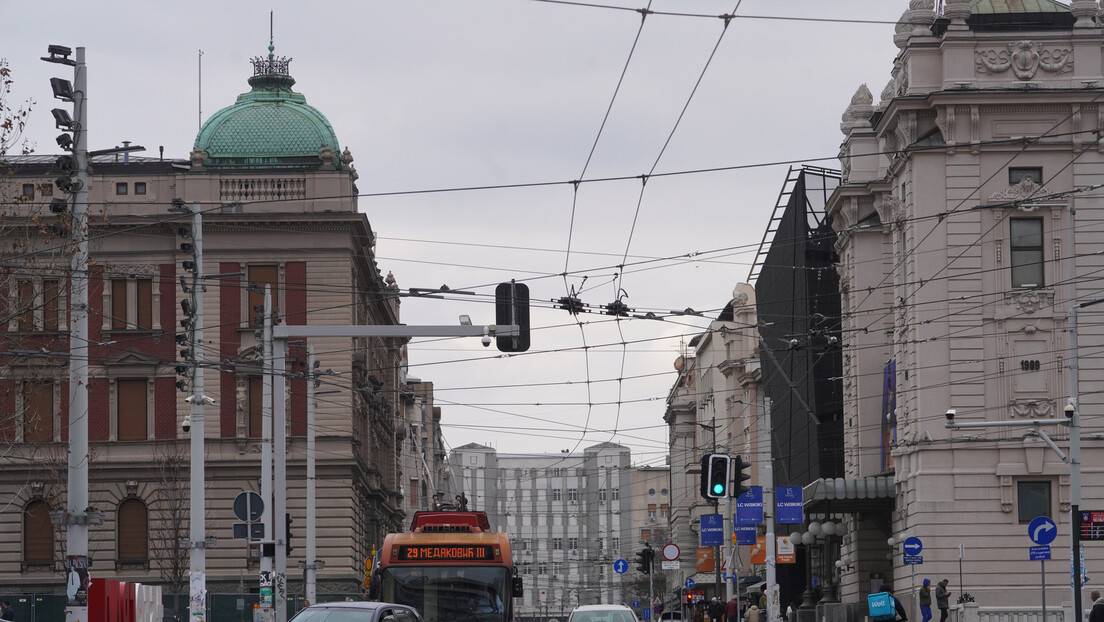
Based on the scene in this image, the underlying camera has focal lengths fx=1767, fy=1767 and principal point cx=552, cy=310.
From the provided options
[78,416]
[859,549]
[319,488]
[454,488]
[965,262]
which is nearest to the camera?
[78,416]

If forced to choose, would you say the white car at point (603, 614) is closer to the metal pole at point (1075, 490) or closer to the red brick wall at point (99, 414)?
the metal pole at point (1075, 490)

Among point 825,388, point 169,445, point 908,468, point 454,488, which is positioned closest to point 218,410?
point 169,445

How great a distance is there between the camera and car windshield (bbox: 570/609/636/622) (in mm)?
30953

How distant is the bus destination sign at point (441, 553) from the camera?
105ft

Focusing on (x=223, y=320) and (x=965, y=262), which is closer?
(x=965, y=262)

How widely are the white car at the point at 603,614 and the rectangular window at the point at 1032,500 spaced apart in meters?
18.4

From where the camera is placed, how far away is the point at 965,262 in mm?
46031

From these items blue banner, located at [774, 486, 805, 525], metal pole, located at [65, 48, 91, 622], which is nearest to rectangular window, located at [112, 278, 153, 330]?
blue banner, located at [774, 486, 805, 525]

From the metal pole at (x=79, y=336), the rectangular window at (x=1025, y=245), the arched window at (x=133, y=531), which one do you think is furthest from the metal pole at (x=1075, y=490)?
the arched window at (x=133, y=531)

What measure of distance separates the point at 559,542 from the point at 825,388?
12390cm

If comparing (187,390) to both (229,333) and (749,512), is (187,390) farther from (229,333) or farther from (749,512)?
(749,512)

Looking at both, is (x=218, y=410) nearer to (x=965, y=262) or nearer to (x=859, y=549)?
(x=859, y=549)

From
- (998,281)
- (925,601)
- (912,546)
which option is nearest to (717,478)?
(912,546)

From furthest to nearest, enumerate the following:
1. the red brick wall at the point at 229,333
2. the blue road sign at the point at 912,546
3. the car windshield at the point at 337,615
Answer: the red brick wall at the point at 229,333
the blue road sign at the point at 912,546
the car windshield at the point at 337,615
